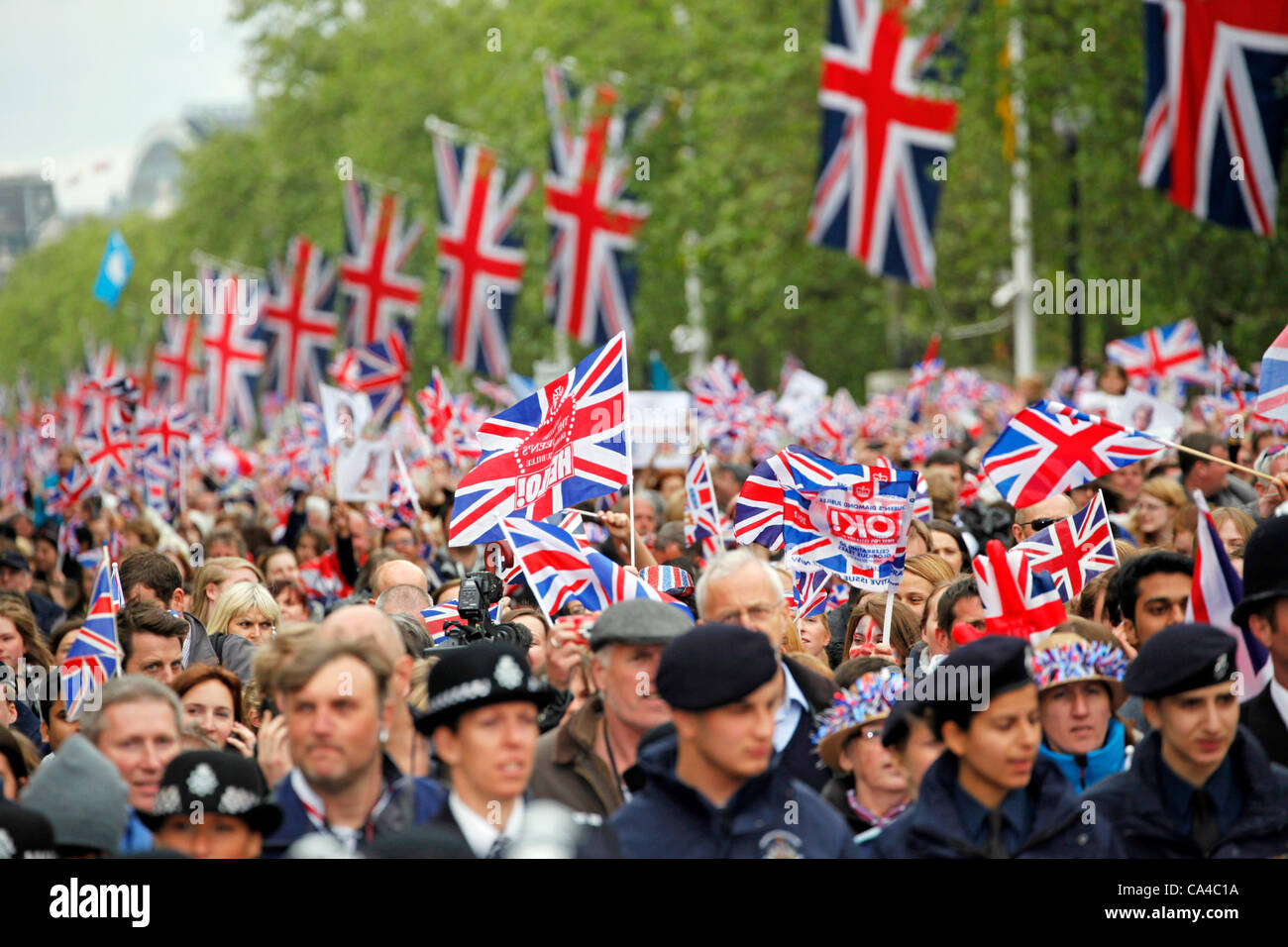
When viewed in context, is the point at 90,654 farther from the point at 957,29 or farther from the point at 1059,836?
the point at 957,29

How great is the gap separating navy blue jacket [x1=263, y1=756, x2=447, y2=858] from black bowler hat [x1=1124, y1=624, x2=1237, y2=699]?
6.15 ft

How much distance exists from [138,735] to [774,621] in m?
1.97

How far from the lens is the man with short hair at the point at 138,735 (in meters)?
5.64

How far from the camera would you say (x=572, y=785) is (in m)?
5.93

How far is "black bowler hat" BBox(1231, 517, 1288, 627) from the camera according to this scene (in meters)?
5.77

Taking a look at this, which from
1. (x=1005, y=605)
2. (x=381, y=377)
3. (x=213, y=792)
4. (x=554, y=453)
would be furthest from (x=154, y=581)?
(x=381, y=377)

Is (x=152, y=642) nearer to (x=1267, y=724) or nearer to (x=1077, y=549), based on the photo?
(x=1077, y=549)

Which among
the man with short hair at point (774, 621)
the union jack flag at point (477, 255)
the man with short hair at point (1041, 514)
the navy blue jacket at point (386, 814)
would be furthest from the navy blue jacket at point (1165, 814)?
the union jack flag at point (477, 255)

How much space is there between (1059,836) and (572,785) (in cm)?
154

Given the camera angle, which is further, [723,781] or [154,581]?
[154,581]

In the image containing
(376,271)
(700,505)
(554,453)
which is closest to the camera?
(554,453)

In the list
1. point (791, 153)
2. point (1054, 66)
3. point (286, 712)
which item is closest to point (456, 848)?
point (286, 712)

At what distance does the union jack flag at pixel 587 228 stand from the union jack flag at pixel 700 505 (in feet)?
58.6

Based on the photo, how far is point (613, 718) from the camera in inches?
234
